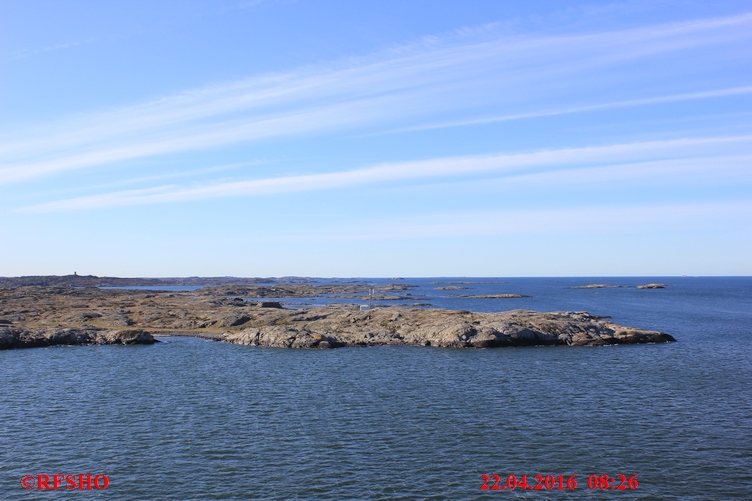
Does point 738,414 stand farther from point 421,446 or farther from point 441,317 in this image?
point 441,317

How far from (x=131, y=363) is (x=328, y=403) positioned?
1143 inches

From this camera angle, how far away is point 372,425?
35562mm

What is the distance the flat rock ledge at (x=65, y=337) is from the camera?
70306 mm

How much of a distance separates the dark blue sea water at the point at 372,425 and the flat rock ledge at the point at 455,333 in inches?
390

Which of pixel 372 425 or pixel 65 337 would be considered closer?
pixel 372 425

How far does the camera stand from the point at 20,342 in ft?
230

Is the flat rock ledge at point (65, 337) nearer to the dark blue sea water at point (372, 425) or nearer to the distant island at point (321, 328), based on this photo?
the distant island at point (321, 328)

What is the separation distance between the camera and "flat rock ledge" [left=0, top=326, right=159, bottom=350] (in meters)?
70.3
